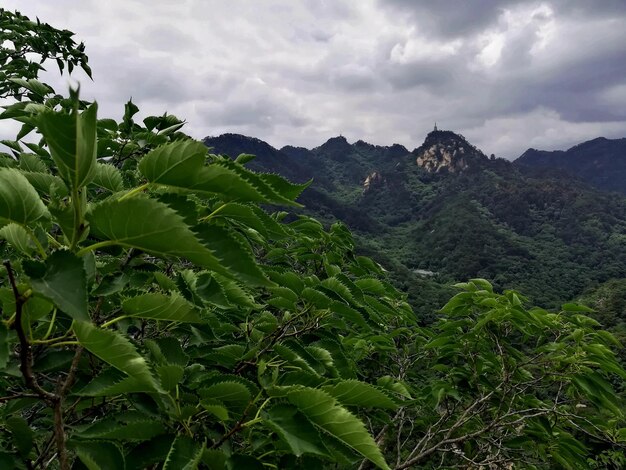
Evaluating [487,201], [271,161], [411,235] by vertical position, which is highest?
[271,161]

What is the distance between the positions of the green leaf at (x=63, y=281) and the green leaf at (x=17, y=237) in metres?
0.29

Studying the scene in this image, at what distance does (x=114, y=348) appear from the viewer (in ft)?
2.74

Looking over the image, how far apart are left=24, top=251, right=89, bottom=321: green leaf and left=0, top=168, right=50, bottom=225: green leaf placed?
0.19 meters

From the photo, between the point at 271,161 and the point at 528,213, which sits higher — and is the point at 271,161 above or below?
above

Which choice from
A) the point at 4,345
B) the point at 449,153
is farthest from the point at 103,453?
the point at 449,153

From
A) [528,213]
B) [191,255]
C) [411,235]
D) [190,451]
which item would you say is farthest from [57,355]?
[528,213]

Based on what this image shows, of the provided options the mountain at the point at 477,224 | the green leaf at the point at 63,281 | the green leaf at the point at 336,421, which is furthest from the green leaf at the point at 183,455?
the mountain at the point at 477,224

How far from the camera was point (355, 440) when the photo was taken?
1.01 metres

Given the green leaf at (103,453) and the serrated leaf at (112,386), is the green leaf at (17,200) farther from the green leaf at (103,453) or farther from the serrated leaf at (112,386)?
the green leaf at (103,453)

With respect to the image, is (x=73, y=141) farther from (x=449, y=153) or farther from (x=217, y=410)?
(x=449, y=153)

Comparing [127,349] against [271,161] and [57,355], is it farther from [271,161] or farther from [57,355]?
[271,161]

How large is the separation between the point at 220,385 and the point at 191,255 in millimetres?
656

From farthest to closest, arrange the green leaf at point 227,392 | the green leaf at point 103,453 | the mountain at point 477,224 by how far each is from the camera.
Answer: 1. the mountain at point 477,224
2. the green leaf at point 227,392
3. the green leaf at point 103,453

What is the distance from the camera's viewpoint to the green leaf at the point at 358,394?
3.73 feet
